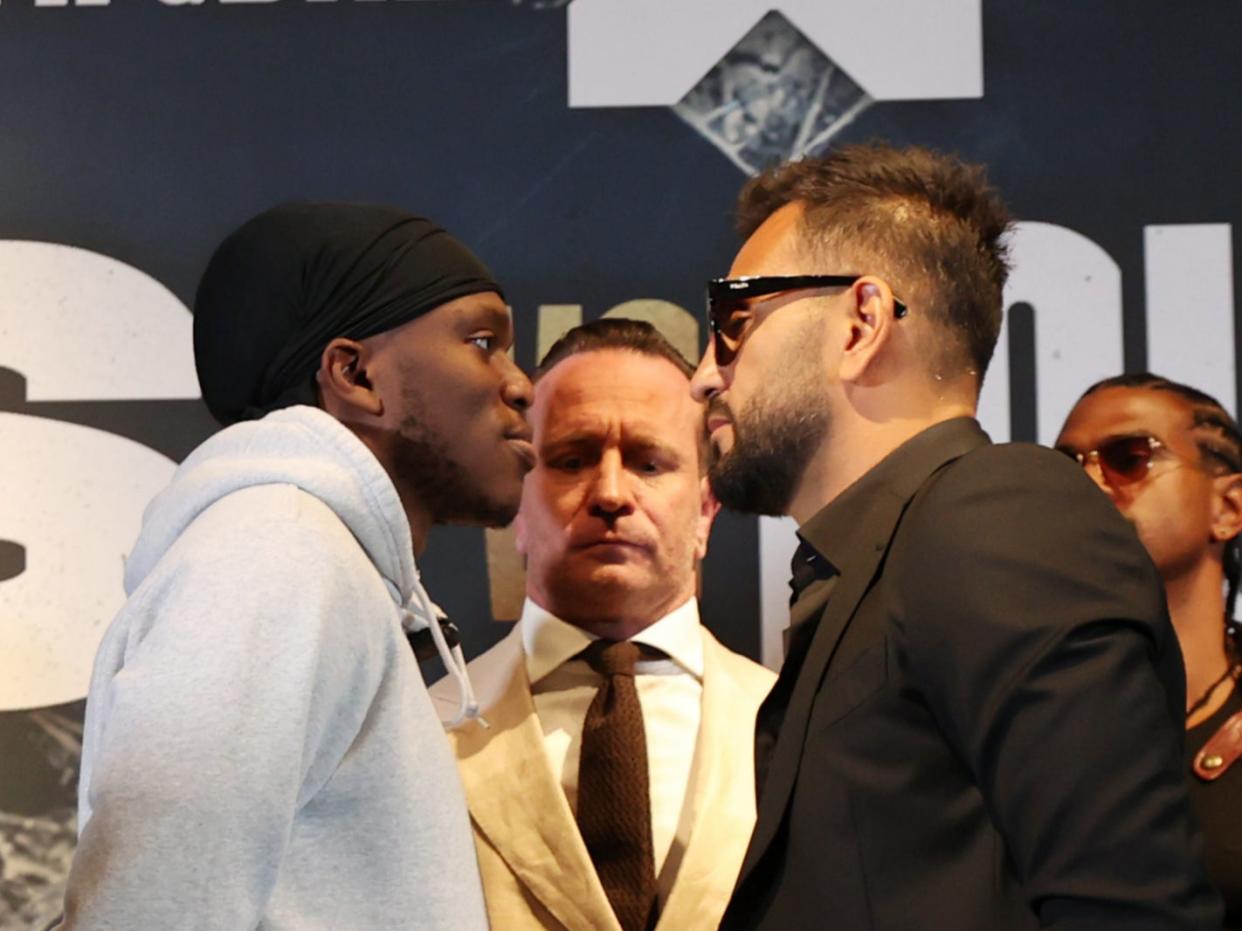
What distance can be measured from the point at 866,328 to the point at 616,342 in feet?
3.43

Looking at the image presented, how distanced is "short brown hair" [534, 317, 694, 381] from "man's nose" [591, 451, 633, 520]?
0.72 feet

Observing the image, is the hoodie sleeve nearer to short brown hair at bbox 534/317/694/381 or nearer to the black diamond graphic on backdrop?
short brown hair at bbox 534/317/694/381

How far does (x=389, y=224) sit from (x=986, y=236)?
772 millimetres

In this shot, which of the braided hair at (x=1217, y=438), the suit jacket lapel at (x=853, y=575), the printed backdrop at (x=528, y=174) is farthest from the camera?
the printed backdrop at (x=528, y=174)

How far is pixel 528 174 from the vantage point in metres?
3.32


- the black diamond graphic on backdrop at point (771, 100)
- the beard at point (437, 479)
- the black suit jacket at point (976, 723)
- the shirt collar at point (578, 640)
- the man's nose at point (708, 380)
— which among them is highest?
the black diamond graphic on backdrop at point (771, 100)

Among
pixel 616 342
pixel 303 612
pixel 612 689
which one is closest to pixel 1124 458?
pixel 616 342

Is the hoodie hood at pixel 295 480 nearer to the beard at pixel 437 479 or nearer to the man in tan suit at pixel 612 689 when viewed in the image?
the beard at pixel 437 479

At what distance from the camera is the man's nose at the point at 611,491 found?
109 inches

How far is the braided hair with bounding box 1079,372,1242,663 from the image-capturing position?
298cm

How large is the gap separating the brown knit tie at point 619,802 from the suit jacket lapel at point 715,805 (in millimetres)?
51

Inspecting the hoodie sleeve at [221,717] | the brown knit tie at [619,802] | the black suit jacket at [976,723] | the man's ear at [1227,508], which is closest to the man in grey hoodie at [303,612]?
the hoodie sleeve at [221,717]

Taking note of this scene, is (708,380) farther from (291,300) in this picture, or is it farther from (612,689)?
(612,689)

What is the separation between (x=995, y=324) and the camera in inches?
78.0
